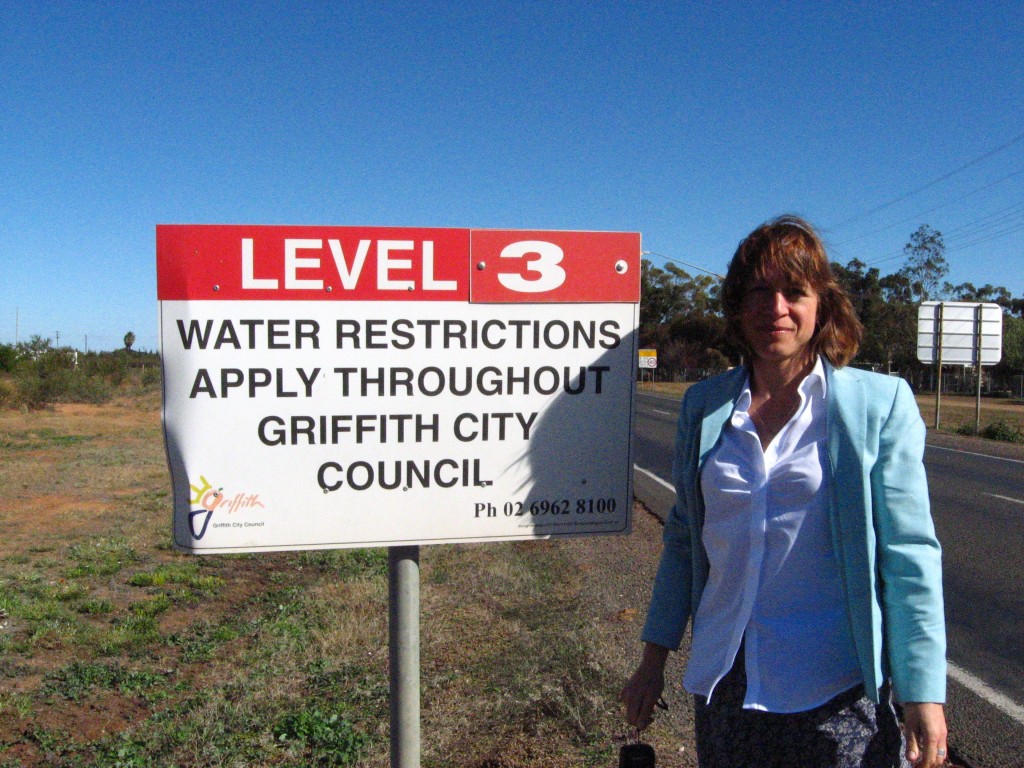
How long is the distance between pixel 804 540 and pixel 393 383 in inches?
42.0

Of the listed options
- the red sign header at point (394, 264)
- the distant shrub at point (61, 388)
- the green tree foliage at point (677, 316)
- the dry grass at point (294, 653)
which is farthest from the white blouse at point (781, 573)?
the green tree foliage at point (677, 316)

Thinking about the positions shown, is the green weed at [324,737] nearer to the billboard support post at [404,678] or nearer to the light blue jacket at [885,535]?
the billboard support post at [404,678]

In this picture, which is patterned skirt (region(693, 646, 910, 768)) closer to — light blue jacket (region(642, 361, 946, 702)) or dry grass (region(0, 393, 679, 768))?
light blue jacket (region(642, 361, 946, 702))

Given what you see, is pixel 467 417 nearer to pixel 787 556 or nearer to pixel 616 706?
pixel 787 556

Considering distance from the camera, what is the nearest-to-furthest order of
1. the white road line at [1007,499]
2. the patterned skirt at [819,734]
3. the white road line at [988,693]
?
the patterned skirt at [819,734] → the white road line at [988,693] → the white road line at [1007,499]

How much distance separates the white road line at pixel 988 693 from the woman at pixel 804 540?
8.74 ft

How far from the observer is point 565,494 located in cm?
222

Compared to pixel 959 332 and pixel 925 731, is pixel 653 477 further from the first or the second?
pixel 959 332

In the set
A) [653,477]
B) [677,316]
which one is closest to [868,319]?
[677,316]

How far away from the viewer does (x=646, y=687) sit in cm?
193

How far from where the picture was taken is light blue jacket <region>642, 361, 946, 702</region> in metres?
1.50

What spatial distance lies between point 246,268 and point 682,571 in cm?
131

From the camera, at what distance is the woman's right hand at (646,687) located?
6.30 feet

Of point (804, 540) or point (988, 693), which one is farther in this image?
point (988, 693)
